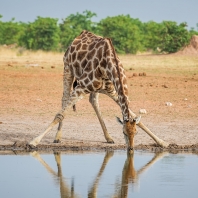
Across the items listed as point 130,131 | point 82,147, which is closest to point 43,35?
point 82,147

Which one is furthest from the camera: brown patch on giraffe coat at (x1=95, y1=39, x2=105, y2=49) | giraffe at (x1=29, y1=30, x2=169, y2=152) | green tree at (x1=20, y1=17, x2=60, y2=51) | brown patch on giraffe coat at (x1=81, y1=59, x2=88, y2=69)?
green tree at (x1=20, y1=17, x2=60, y2=51)

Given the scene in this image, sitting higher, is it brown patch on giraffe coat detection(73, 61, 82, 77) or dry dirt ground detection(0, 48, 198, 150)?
brown patch on giraffe coat detection(73, 61, 82, 77)

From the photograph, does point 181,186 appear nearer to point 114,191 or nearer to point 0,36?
point 114,191

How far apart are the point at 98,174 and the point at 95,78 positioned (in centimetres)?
237

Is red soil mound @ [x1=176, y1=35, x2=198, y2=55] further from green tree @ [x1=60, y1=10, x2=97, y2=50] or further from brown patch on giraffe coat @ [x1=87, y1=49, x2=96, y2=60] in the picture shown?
brown patch on giraffe coat @ [x1=87, y1=49, x2=96, y2=60]

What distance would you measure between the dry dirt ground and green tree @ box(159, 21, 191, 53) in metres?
15.8

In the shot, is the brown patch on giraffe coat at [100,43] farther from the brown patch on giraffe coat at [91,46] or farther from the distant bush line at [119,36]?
the distant bush line at [119,36]

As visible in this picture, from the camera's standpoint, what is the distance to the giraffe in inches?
397

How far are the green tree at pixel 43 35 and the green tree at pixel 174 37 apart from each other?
8.16 meters

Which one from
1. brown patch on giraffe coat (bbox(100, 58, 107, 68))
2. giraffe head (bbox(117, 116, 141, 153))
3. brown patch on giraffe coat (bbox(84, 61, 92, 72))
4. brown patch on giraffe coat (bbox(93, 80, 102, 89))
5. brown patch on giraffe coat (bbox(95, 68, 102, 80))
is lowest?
giraffe head (bbox(117, 116, 141, 153))

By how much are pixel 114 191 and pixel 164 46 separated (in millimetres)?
35450

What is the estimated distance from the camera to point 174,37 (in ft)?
139

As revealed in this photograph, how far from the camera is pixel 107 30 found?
5084 centimetres

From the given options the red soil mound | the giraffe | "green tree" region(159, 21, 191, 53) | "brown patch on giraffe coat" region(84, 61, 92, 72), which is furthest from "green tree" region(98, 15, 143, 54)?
"brown patch on giraffe coat" region(84, 61, 92, 72)
